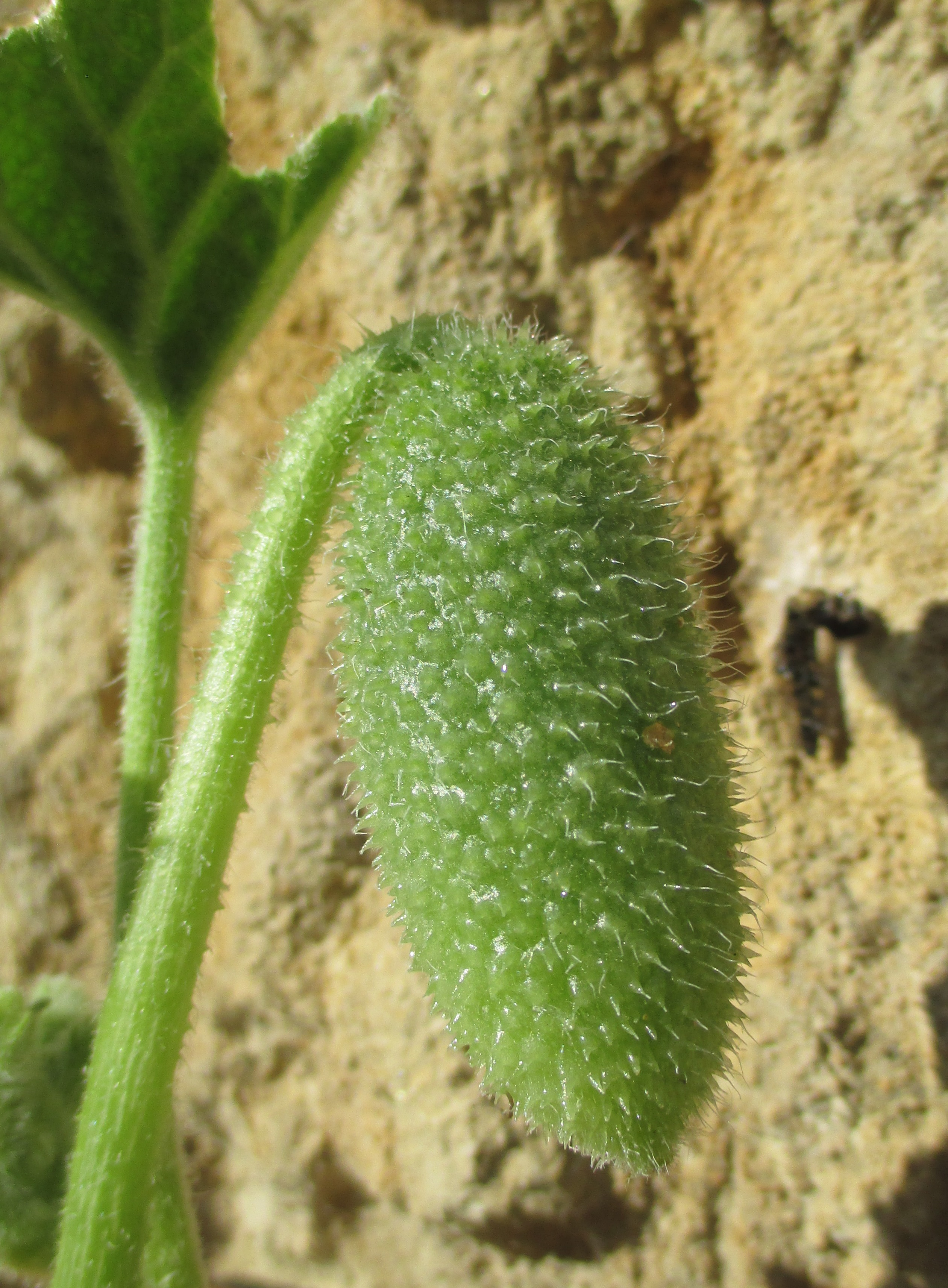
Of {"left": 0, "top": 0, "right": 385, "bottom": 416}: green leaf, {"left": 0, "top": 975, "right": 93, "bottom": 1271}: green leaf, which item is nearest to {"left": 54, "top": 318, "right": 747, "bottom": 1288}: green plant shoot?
{"left": 0, "top": 975, "right": 93, "bottom": 1271}: green leaf

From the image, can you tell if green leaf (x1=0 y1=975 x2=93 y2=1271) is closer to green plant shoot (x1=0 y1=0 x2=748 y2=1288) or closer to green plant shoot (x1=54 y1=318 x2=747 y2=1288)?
green plant shoot (x1=0 y1=0 x2=748 y2=1288)

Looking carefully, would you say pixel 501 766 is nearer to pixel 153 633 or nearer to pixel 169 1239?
pixel 153 633

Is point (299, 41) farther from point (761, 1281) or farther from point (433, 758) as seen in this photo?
point (761, 1281)

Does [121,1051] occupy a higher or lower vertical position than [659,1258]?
higher

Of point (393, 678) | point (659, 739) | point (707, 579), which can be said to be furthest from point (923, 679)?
point (393, 678)

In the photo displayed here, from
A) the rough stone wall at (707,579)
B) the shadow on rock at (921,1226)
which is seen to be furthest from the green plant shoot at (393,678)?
the shadow on rock at (921,1226)

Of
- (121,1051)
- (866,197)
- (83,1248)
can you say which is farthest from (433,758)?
(866,197)
